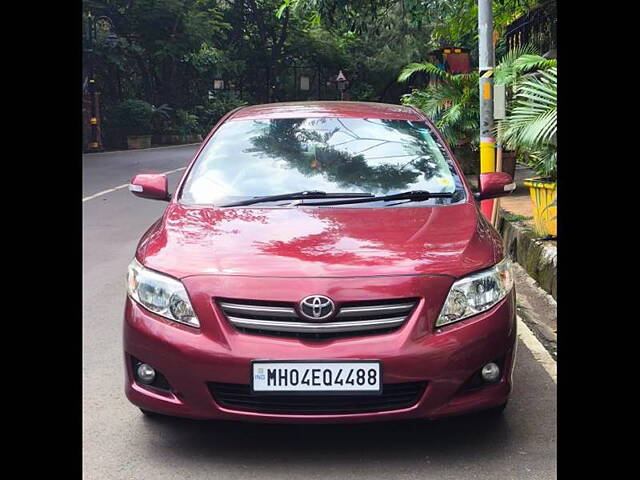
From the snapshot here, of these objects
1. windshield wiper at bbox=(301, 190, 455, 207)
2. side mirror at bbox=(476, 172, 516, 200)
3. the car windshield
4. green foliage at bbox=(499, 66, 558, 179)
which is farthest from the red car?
green foliage at bbox=(499, 66, 558, 179)

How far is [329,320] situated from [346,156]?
5.07 feet

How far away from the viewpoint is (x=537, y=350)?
17.2ft

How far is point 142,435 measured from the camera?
3822 millimetres

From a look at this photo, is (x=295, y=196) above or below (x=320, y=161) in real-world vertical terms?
below

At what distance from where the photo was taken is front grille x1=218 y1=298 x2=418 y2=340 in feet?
10.7

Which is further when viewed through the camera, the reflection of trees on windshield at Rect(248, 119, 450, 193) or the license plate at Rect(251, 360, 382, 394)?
the reflection of trees on windshield at Rect(248, 119, 450, 193)

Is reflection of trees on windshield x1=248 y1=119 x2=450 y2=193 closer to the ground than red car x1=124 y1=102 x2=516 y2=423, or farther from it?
farther from it

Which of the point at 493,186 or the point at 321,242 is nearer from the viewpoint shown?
the point at 321,242

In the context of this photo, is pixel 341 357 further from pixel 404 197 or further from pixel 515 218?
pixel 515 218

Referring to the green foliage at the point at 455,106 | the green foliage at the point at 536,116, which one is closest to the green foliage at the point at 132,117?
the green foliage at the point at 455,106

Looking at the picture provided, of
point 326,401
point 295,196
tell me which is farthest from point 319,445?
point 295,196

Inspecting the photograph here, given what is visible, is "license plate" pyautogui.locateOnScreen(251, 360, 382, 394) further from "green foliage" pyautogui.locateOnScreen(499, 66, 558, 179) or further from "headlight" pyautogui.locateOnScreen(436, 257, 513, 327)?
"green foliage" pyautogui.locateOnScreen(499, 66, 558, 179)

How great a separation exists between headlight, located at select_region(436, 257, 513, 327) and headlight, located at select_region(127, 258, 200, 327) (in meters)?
1.01
